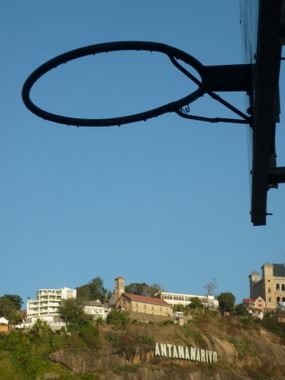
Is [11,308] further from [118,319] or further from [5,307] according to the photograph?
[118,319]

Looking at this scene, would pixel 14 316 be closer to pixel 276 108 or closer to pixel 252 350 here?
pixel 252 350

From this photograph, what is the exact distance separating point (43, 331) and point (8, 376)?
14.6 metres

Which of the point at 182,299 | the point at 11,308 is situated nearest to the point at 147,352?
the point at 11,308

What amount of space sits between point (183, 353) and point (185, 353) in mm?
527

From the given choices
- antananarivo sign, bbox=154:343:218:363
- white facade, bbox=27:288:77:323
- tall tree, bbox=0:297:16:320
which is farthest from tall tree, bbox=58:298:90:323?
white facade, bbox=27:288:77:323

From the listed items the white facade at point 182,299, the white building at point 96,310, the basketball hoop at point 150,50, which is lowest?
the basketball hoop at point 150,50

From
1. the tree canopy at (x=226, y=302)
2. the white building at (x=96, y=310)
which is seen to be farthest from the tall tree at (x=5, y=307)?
the tree canopy at (x=226, y=302)

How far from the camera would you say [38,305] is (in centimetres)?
15900

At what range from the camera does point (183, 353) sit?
11538cm

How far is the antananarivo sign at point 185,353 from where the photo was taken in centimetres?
11325

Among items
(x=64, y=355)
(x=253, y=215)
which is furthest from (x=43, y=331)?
(x=253, y=215)

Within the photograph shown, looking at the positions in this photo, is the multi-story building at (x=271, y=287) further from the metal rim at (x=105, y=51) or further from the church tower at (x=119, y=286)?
the metal rim at (x=105, y=51)

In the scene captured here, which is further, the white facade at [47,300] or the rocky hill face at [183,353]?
the white facade at [47,300]

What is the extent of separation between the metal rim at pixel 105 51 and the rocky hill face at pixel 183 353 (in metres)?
97.4
